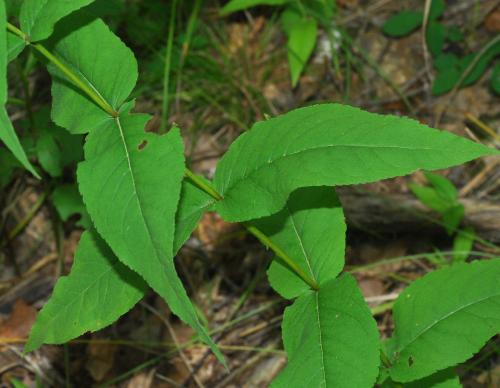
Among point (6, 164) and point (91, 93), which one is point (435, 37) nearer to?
point (6, 164)

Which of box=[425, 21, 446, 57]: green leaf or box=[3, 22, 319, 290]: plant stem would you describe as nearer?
box=[3, 22, 319, 290]: plant stem

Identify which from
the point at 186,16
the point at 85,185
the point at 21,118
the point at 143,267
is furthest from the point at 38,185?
the point at 143,267

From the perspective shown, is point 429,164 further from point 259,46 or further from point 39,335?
point 259,46

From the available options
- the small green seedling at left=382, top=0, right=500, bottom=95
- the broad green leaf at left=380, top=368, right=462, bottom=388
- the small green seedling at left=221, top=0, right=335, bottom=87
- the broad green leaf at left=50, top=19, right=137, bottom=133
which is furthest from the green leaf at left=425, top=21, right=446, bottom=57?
the broad green leaf at left=50, top=19, right=137, bottom=133

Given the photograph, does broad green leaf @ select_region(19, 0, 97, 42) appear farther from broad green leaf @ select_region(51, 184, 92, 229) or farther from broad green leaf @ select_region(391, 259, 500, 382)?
broad green leaf @ select_region(51, 184, 92, 229)

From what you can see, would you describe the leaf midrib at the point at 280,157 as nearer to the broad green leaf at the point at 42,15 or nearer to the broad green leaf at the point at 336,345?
the broad green leaf at the point at 336,345
